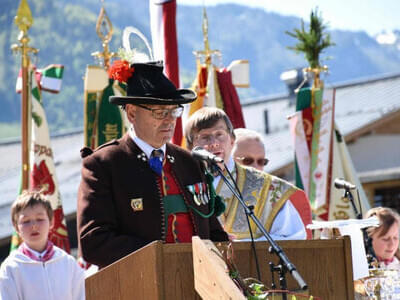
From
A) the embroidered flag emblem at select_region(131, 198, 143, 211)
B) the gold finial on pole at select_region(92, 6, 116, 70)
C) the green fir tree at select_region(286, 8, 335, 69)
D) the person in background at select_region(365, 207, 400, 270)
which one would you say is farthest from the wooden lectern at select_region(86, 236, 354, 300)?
the green fir tree at select_region(286, 8, 335, 69)

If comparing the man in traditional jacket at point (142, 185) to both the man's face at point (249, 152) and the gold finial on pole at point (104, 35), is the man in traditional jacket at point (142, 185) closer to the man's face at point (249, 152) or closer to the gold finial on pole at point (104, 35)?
the man's face at point (249, 152)

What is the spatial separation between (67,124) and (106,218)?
56.1 meters

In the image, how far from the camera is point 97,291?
3.87 metres

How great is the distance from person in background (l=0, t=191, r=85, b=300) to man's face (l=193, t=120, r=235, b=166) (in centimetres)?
101

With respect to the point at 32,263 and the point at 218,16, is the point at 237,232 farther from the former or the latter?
the point at 218,16

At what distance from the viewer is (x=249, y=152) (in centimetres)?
586

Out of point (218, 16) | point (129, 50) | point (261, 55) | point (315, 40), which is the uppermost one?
point (218, 16)

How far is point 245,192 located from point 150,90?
1362 millimetres

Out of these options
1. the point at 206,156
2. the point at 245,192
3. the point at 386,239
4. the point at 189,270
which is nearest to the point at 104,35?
the point at 245,192

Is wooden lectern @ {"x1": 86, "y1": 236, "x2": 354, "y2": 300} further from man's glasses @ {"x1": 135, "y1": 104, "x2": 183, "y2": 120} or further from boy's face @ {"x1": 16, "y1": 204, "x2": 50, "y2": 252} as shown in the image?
boy's face @ {"x1": 16, "y1": 204, "x2": 50, "y2": 252}

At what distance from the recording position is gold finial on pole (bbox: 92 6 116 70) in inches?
287

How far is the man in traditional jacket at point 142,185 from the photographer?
4008mm

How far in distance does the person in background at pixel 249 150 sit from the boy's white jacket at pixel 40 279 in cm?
131

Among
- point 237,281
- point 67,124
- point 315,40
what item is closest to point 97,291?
point 237,281
